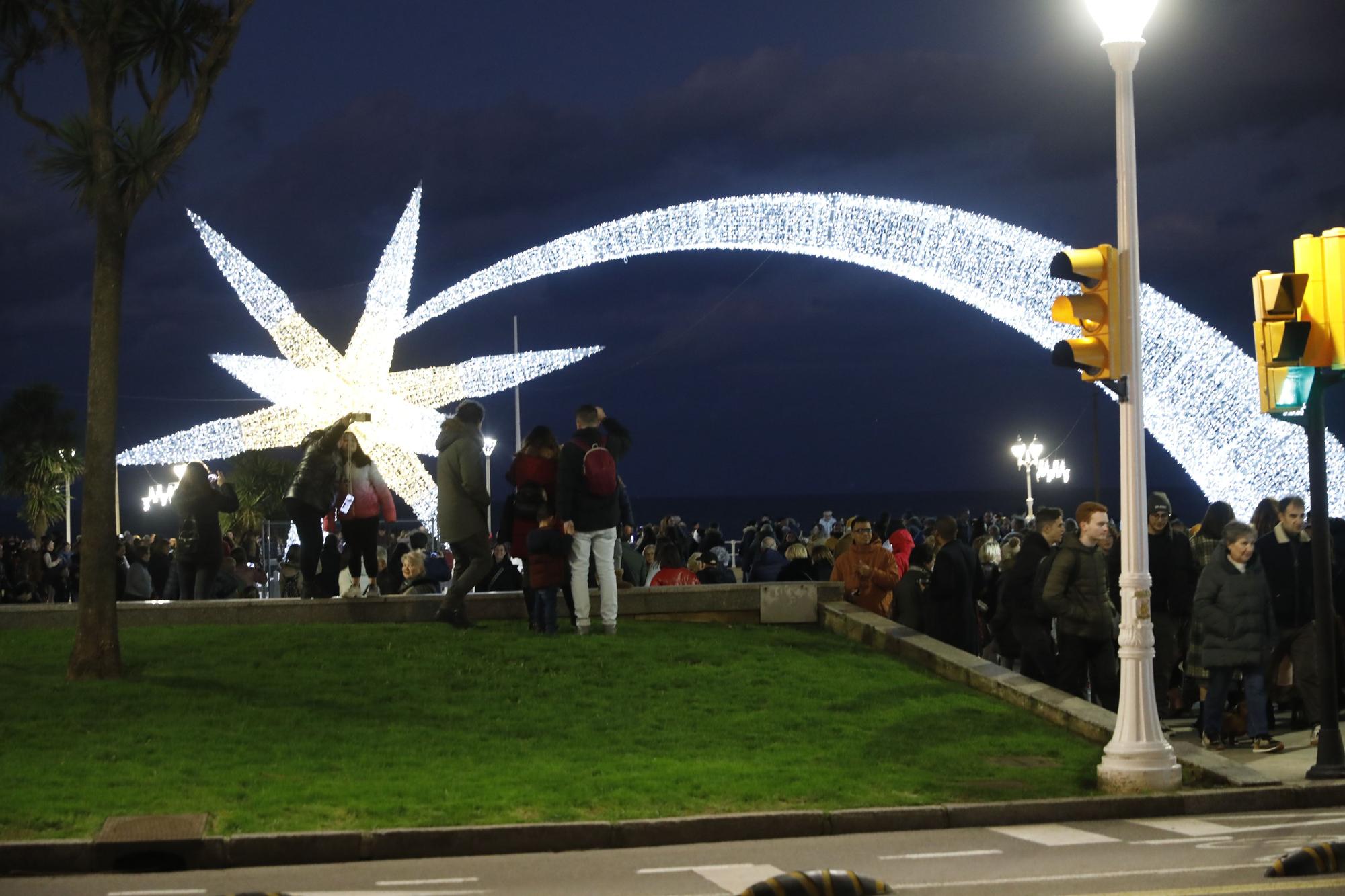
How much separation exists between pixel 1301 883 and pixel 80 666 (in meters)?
9.36

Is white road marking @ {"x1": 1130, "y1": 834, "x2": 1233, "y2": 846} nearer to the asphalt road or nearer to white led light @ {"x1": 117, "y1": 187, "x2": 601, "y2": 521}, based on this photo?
the asphalt road

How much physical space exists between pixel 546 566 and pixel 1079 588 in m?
4.43

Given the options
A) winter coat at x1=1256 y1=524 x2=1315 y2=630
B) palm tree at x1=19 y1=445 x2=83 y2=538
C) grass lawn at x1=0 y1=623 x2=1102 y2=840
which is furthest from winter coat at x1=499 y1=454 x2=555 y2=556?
palm tree at x1=19 y1=445 x2=83 y2=538

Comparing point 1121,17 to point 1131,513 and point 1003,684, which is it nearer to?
point 1131,513

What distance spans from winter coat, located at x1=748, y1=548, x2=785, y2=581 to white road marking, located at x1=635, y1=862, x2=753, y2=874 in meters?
10.2

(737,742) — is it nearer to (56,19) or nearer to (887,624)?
(887,624)

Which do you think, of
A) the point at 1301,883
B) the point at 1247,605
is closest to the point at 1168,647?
the point at 1247,605

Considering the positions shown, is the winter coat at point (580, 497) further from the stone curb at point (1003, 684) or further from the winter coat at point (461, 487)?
the stone curb at point (1003, 684)

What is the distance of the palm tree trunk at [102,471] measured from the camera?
13.5m

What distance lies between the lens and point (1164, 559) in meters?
14.6

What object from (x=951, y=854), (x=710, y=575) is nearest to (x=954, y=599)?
(x=710, y=575)

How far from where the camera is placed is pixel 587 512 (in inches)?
577

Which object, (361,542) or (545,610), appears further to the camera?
(361,542)

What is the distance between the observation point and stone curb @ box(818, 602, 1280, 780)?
11.4 metres
